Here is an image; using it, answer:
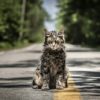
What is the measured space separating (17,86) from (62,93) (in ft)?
7.79

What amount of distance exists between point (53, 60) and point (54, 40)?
1.50 feet

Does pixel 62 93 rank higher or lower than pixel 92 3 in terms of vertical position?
lower

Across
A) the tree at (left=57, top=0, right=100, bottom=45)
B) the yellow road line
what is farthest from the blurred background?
the yellow road line

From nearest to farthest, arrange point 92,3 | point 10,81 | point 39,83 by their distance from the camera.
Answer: point 39,83
point 10,81
point 92,3

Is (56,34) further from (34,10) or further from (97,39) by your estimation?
(34,10)

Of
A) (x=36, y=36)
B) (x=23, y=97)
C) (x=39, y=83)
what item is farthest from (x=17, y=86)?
(x=36, y=36)

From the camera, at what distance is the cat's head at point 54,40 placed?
11523mm

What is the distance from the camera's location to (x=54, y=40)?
11539 mm

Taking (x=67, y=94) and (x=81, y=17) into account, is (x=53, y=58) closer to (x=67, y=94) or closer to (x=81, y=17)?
(x=67, y=94)

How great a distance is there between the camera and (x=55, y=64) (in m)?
11.8

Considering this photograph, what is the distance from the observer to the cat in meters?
11.6

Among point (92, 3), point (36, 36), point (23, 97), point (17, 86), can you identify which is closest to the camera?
point (23, 97)

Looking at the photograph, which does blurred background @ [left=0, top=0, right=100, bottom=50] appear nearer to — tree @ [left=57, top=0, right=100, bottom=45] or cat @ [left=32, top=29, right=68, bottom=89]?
tree @ [left=57, top=0, right=100, bottom=45]

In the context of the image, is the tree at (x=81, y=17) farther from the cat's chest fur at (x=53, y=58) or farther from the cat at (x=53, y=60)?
the cat's chest fur at (x=53, y=58)
